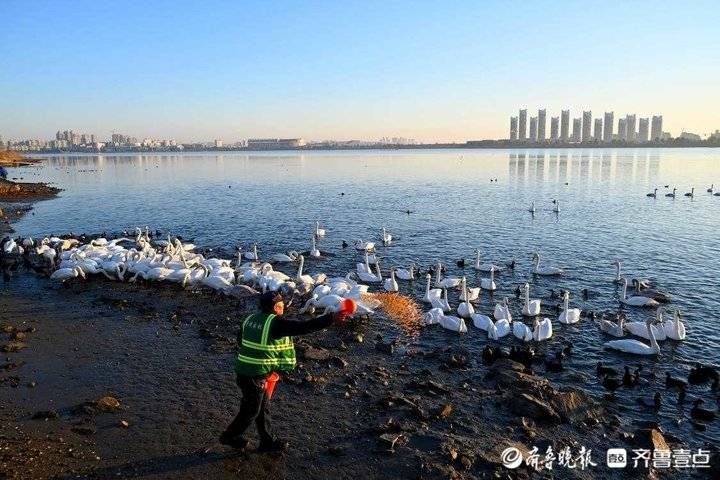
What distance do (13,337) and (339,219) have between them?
2442 centimetres

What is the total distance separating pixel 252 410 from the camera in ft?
25.1

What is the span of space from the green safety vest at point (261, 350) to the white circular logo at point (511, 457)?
145 inches

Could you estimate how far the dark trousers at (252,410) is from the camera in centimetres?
746

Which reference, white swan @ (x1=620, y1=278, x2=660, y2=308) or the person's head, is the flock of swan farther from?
the person's head

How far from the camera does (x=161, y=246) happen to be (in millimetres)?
26594

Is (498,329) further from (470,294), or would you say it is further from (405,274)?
(405,274)

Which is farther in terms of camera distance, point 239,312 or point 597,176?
point 597,176

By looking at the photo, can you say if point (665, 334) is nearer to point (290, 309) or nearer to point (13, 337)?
point (290, 309)

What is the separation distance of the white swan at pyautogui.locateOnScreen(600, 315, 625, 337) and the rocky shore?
357 centimetres

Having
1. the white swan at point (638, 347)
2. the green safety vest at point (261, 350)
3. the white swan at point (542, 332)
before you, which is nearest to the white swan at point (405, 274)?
the white swan at point (542, 332)

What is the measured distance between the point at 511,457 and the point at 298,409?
3.73 meters

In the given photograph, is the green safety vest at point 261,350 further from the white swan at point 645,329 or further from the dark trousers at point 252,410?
the white swan at point 645,329

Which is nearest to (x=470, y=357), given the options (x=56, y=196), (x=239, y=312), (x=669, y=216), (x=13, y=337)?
(x=239, y=312)

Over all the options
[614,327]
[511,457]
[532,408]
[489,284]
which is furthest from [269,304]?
[489,284]
